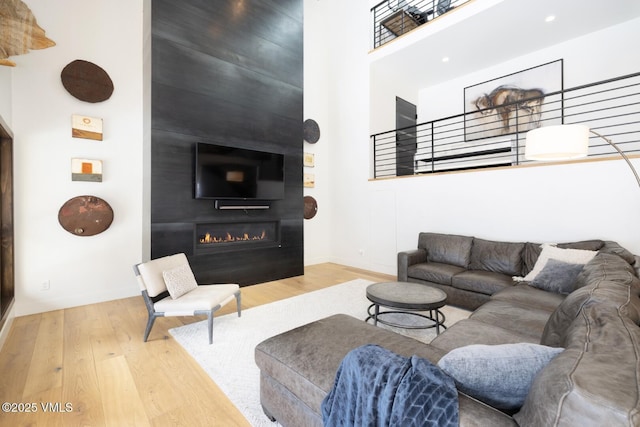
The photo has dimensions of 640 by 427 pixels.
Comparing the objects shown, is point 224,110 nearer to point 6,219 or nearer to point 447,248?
point 6,219

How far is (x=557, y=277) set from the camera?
2.74 metres

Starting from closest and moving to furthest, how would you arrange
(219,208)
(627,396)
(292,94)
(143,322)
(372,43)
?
(627,396) < (143,322) < (219,208) < (292,94) < (372,43)

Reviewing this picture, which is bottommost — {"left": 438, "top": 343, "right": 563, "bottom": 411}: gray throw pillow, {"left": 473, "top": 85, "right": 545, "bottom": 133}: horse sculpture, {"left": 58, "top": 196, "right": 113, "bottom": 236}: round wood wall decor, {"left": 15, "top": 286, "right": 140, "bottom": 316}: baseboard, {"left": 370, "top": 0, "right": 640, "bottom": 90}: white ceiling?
{"left": 15, "top": 286, "right": 140, "bottom": 316}: baseboard

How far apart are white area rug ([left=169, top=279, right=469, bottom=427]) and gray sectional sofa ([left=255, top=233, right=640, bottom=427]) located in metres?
0.32

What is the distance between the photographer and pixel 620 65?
4414 mm

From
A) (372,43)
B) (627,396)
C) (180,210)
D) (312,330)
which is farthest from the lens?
(372,43)

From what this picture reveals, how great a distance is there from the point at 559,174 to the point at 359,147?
10.9ft

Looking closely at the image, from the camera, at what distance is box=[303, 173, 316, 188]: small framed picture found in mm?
6000

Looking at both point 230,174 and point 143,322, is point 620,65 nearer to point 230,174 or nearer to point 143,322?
point 230,174

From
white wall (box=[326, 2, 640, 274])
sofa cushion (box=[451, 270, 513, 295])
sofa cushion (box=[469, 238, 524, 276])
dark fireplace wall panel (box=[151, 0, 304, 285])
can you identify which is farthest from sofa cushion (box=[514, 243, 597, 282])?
dark fireplace wall panel (box=[151, 0, 304, 285])

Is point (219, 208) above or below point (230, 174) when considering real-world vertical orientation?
below

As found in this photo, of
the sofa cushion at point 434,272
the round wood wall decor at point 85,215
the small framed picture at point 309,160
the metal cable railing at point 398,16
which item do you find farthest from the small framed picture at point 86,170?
the metal cable railing at point 398,16

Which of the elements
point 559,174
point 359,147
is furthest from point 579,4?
point 359,147

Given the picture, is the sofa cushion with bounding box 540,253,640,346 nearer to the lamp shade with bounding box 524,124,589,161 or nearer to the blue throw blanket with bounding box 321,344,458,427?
the blue throw blanket with bounding box 321,344,458,427
